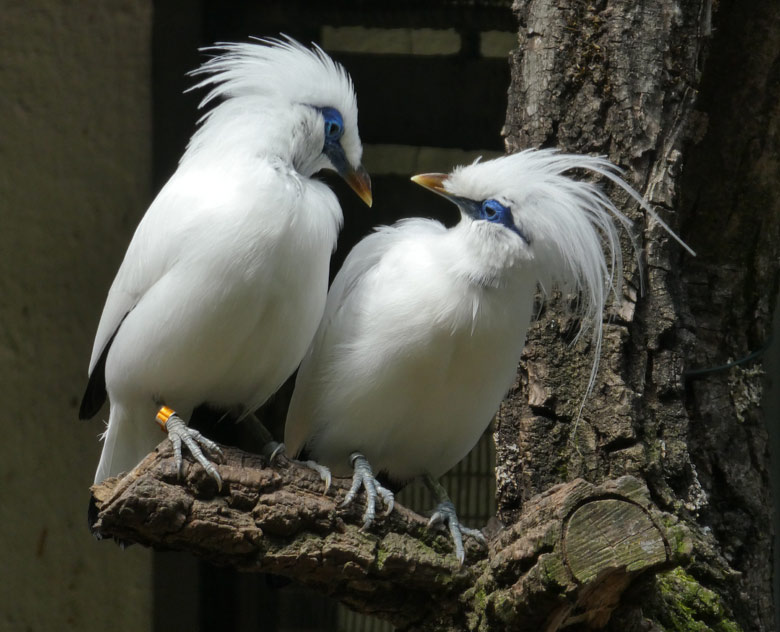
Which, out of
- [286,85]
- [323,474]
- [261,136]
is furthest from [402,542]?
[286,85]

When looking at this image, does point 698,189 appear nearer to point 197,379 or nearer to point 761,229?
point 761,229

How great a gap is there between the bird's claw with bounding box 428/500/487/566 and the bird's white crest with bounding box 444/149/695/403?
2.37 feet

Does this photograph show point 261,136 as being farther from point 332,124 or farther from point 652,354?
point 652,354

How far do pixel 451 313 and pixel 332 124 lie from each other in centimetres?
81

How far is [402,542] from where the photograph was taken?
313 centimetres

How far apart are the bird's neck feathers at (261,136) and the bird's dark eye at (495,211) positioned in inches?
24.1

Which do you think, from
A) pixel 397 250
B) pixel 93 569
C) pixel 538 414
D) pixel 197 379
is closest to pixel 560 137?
pixel 397 250

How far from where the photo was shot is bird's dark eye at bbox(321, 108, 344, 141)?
3.73m

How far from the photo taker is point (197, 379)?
353 centimetres

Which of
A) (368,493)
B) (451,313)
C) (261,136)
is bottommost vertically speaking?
(368,493)

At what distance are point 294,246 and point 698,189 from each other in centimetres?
199

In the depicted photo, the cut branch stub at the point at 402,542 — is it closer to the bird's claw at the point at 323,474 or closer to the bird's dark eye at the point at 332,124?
the bird's claw at the point at 323,474

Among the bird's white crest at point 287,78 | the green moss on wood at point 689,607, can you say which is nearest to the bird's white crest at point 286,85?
the bird's white crest at point 287,78

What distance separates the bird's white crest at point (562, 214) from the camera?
3.58 meters
